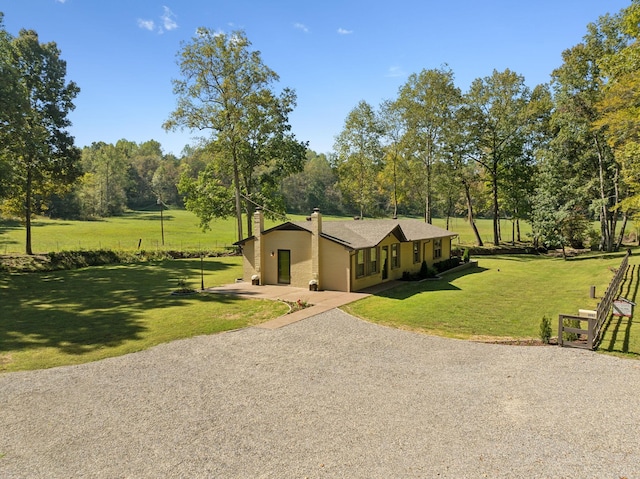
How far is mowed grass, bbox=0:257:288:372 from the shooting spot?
40.6ft

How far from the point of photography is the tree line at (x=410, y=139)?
1166 inches

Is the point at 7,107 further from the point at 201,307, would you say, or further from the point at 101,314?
the point at 201,307

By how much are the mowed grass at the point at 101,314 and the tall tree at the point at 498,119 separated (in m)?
32.7

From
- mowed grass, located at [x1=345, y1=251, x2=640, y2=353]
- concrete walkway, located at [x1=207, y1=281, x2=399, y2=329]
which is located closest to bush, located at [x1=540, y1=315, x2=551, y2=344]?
mowed grass, located at [x1=345, y1=251, x2=640, y2=353]

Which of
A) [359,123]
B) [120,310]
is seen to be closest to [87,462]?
[120,310]

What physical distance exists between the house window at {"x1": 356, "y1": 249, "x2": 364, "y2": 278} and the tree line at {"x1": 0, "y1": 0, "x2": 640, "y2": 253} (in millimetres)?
15460

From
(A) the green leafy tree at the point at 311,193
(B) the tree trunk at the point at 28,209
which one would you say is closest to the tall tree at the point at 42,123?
(B) the tree trunk at the point at 28,209

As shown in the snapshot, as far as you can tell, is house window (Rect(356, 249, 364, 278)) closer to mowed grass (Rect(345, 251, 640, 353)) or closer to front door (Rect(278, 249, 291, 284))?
mowed grass (Rect(345, 251, 640, 353))

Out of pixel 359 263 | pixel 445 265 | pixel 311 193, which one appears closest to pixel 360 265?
pixel 359 263

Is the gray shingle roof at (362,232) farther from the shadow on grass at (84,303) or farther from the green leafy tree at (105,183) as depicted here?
the green leafy tree at (105,183)

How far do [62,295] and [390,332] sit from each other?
17.4 metres

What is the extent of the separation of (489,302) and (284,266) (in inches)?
435

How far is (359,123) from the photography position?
1709 inches

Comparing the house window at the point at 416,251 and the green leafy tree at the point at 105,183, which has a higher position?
the green leafy tree at the point at 105,183
